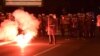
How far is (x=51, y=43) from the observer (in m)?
29.3

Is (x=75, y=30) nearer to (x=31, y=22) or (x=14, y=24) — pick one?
(x=14, y=24)

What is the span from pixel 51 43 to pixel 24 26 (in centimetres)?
761

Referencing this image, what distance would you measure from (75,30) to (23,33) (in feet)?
12.1

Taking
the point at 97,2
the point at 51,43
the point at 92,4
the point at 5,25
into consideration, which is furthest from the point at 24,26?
the point at 97,2

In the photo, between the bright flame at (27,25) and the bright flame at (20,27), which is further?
the bright flame at (27,25)

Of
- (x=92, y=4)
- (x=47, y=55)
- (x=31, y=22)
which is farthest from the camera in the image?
(x=92, y=4)

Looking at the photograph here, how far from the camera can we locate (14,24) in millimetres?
34406

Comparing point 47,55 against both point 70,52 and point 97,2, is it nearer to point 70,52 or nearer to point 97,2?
point 70,52

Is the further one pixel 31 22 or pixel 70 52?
pixel 31 22

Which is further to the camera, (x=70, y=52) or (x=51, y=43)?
(x=51, y=43)

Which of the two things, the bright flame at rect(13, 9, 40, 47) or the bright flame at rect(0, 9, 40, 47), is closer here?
the bright flame at rect(0, 9, 40, 47)

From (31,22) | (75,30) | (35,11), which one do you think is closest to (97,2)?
(35,11)

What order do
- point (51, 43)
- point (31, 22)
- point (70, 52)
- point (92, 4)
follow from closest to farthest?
point (70, 52) → point (51, 43) → point (31, 22) → point (92, 4)

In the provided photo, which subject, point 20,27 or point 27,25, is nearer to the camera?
point 20,27
